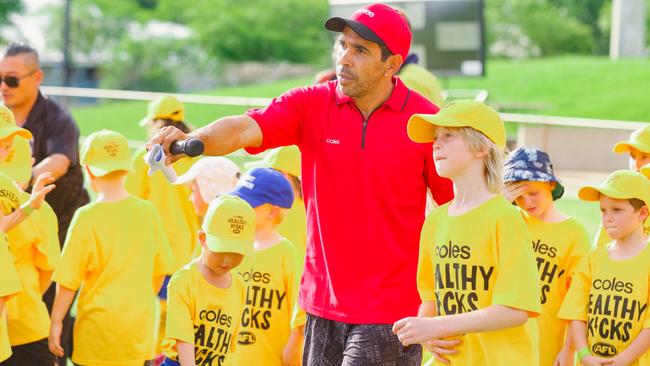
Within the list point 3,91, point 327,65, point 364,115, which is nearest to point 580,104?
point 327,65

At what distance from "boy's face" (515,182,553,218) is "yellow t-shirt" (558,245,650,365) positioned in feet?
1.44

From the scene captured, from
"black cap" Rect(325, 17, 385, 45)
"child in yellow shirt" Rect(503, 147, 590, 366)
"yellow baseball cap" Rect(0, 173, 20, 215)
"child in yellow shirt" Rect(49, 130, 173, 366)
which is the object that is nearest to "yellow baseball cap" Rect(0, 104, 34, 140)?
"yellow baseball cap" Rect(0, 173, 20, 215)

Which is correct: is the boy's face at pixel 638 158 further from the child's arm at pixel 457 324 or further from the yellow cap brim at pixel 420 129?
the child's arm at pixel 457 324

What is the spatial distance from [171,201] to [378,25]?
3.60 m

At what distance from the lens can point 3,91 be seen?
774cm

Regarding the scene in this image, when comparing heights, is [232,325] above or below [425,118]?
below

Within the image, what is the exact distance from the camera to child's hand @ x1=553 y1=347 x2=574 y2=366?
613 cm

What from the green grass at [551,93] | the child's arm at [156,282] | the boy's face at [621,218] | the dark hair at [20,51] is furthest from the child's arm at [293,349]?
the green grass at [551,93]

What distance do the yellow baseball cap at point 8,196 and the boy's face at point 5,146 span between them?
10.9 inches

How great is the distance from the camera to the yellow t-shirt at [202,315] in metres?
5.35

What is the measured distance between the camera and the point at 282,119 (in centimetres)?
483

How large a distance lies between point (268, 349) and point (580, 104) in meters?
23.6

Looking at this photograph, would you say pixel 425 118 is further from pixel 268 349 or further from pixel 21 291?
pixel 21 291

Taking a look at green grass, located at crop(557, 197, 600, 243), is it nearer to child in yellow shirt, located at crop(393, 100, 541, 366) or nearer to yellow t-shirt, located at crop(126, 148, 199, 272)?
yellow t-shirt, located at crop(126, 148, 199, 272)
